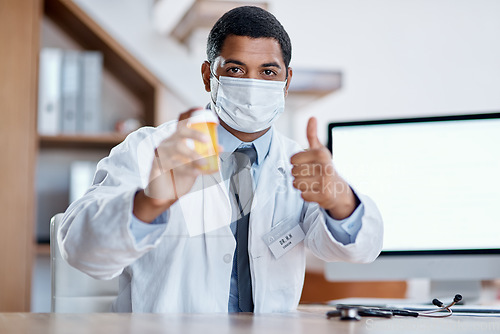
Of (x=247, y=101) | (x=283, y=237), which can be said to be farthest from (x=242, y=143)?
(x=283, y=237)

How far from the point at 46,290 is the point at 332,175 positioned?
161cm

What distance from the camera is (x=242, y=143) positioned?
4.41ft

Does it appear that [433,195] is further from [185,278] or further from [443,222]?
[185,278]

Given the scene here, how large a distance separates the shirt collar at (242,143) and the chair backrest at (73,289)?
1.18 feet

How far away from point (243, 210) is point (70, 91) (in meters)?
1.15

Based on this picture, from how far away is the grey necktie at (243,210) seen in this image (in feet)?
4.13

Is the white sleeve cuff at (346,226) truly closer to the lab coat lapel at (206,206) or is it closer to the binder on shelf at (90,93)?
the lab coat lapel at (206,206)

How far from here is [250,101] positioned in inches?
49.6

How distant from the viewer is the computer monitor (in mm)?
1490

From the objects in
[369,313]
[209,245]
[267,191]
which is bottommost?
[369,313]

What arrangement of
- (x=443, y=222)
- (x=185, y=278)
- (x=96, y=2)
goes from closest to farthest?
(x=185, y=278)
(x=443, y=222)
(x=96, y=2)

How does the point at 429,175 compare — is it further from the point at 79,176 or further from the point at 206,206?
the point at 79,176

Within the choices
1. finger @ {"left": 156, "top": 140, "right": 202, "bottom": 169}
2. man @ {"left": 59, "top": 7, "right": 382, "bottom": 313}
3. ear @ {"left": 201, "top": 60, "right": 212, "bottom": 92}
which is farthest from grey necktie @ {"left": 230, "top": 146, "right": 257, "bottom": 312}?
finger @ {"left": 156, "top": 140, "right": 202, "bottom": 169}

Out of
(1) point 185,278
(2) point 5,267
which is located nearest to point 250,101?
(1) point 185,278
